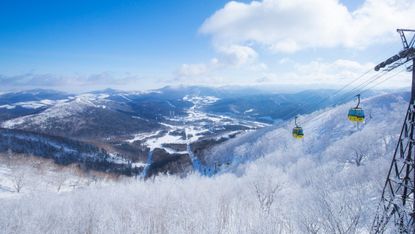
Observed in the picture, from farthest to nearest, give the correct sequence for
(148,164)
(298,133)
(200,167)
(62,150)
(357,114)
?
1. (62,150)
2. (148,164)
3. (200,167)
4. (298,133)
5. (357,114)

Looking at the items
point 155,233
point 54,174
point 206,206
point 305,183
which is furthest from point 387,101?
point 54,174

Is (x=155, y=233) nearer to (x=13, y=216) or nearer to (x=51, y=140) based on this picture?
(x=13, y=216)

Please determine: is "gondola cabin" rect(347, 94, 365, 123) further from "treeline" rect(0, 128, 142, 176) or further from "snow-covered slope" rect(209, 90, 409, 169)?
"treeline" rect(0, 128, 142, 176)

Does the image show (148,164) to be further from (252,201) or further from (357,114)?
(357,114)

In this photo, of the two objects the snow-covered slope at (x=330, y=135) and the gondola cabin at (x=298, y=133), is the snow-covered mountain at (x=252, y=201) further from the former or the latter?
the gondola cabin at (x=298, y=133)

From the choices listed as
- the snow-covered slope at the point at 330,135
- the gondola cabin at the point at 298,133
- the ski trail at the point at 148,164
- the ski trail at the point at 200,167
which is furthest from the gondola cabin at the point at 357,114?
the ski trail at the point at 148,164

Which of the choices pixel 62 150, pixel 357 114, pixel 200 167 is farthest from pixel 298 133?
pixel 62 150

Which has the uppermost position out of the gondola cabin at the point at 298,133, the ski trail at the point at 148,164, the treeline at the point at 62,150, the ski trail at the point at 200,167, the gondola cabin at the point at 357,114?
the gondola cabin at the point at 357,114

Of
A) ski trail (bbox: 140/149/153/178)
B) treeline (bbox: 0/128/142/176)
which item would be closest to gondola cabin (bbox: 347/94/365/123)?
ski trail (bbox: 140/149/153/178)
